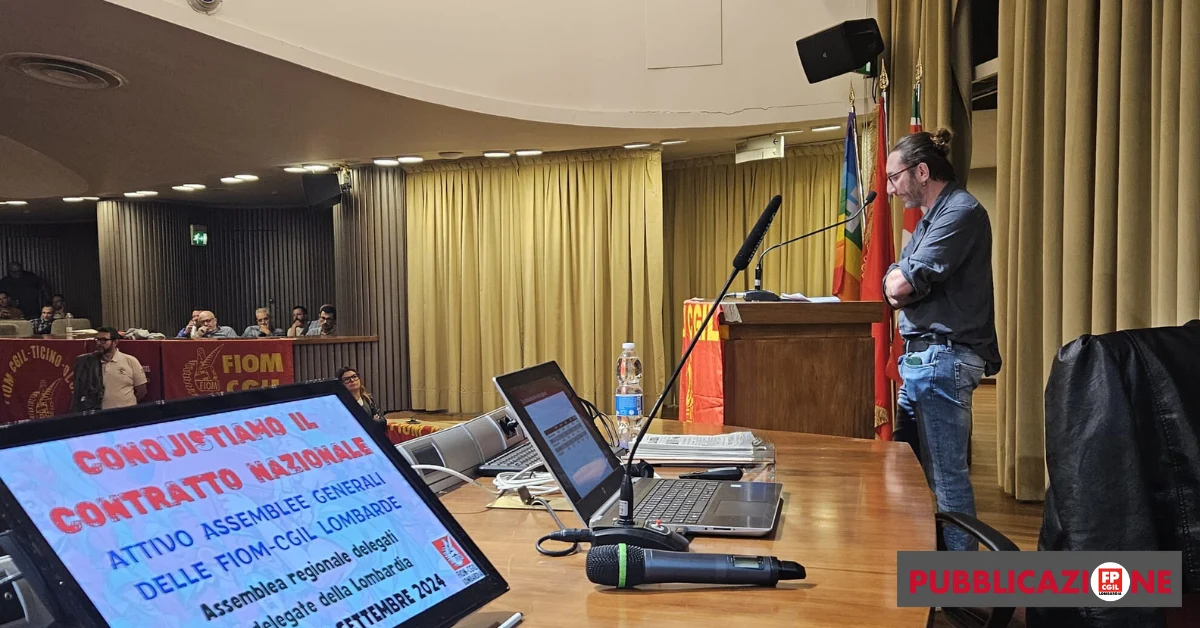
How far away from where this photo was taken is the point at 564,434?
109 centimetres

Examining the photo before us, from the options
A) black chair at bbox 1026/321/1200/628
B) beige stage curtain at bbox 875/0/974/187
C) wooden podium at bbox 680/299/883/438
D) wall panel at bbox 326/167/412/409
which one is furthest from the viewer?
wall panel at bbox 326/167/412/409

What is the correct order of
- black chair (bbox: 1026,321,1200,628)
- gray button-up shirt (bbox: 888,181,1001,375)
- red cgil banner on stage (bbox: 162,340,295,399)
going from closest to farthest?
1. black chair (bbox: 1026,321,1200,628)
2. gray button-up shirt (bbox: 888,181,1001,375)
3. red cgil banner on stage (bbox: 162,340,295,399)

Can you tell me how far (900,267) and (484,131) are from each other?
4.41 m

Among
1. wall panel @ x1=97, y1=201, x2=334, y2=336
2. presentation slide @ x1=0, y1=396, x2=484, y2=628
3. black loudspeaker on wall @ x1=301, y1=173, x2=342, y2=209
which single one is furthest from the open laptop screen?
wall panel @ x1=97, y1=201, x2=334, y2=336

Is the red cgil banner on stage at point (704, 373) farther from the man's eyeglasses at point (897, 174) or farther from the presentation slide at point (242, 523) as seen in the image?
the presentation slide at point (242, 523)

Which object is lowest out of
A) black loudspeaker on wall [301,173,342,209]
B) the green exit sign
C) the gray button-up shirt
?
the gray button-up shirt

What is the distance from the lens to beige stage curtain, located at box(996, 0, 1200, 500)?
2371 mm

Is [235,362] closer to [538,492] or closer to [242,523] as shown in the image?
[538,492]

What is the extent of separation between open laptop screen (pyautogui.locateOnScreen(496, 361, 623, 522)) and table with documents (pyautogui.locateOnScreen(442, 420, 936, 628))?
0.07 metres

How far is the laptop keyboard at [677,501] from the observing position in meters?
1.08

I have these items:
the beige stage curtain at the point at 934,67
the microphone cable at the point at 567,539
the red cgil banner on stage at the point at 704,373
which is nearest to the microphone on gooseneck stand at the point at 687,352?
the microphone cable at the point at 567,539

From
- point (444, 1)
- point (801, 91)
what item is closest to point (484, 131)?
point (444, 1)

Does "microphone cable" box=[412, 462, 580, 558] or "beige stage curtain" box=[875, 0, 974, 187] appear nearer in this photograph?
"microphone cable" box=[412, 462, 580, 558]

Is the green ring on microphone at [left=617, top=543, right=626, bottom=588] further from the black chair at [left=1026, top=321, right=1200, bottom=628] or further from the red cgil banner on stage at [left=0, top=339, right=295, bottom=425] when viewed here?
the red cgil banner on stage at [left=0, top=339, right=295, bottom=425]
